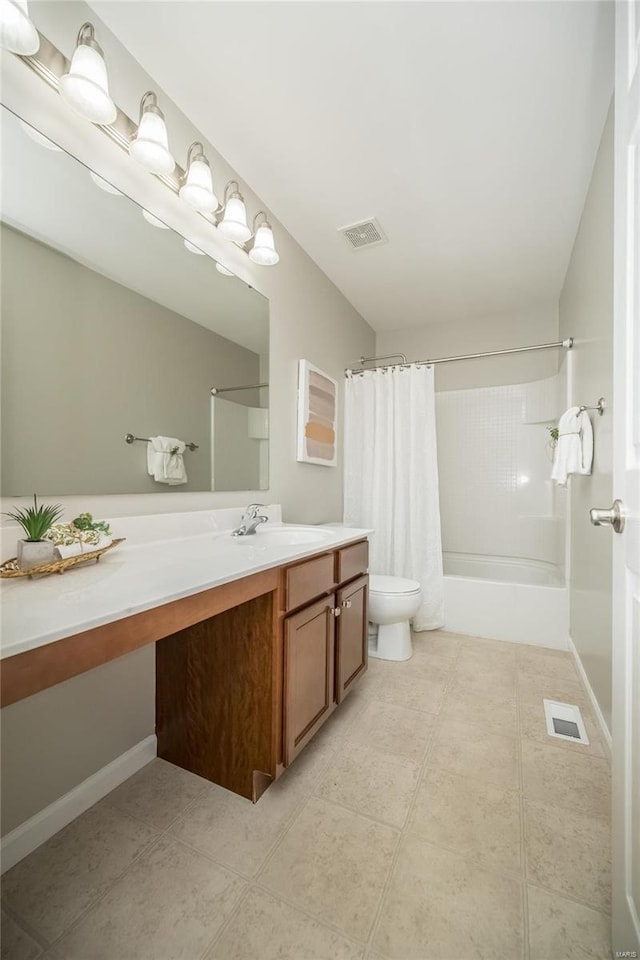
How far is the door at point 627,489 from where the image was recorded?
0.67 meters

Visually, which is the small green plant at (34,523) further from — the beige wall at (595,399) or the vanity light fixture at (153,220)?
the beige wall at (595,399)

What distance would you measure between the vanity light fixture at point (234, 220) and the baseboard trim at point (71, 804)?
1.91m

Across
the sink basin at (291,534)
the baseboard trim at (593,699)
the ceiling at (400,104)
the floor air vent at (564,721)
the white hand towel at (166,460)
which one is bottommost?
the floor air vent at (564,721)

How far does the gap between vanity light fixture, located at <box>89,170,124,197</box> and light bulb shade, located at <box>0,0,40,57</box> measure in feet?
0.86

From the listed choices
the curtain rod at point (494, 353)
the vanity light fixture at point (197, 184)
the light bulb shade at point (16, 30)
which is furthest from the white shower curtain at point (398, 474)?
Result: the light bulb shade at point (16, 30)

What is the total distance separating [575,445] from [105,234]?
6.78 feet

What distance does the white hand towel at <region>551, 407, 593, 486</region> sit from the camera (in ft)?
5.85

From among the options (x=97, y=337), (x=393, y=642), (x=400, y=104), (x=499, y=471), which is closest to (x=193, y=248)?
(x=97, y=337)

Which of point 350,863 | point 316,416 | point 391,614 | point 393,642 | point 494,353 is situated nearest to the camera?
point 350,863

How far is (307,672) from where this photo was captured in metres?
1.31

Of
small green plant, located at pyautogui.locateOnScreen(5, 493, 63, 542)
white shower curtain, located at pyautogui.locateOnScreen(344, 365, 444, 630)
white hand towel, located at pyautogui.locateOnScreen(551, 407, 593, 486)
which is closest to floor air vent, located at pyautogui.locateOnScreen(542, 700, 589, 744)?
white shower curtain, located at pyautogui.locateOnScreen(344, 365, 444, 630)

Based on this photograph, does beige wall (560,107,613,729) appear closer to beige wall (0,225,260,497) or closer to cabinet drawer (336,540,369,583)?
cabinet drawer (336,540,369,583)

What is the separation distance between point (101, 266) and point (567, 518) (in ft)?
8.75

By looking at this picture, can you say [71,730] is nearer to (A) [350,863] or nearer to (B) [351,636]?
(A) [350,863]
